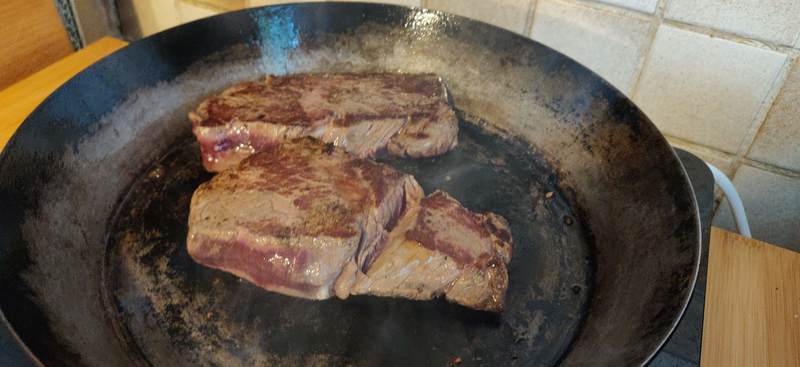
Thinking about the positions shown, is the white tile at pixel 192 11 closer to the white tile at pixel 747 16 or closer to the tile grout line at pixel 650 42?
the tile grout line at pixel 650 42

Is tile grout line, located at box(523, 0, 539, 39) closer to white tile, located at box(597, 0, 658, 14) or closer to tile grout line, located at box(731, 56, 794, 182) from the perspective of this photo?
white tile, located at box(597, 0, 658, 14)

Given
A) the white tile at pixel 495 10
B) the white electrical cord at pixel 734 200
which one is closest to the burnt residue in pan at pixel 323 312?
the white electrical cord at pixel 734 200

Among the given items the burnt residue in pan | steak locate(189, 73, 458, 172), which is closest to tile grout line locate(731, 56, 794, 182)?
the burnt residue in pan

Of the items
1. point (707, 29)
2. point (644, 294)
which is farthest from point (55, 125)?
point (707, 29)

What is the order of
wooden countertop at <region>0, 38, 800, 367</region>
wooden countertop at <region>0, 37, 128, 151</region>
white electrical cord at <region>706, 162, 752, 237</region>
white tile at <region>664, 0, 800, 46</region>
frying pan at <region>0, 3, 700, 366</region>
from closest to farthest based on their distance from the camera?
frying pan at <region>0, 3, 700, 366</region>
wooden countertop at <region>0, 38, 800, 367</region>
white tile at <region>664, 0, 800, 46</region>
white electrical cord at <region>706, 162, 752, 237</region>
wooden countertop at <region>0, 37, 128, 151</region>

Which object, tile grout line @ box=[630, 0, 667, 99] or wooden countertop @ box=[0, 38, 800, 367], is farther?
tile grout line @ box=[630, 0, 667, 99]

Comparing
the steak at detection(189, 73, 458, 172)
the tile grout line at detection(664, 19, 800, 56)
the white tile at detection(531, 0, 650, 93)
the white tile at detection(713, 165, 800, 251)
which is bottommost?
the white tile at detection(713, 165, 800, 251)

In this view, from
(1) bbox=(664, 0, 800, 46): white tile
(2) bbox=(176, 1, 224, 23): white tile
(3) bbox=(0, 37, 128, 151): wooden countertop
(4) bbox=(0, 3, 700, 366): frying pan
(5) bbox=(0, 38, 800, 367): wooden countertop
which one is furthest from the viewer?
(2) bbox=(176, 1, 224, 23): white tile

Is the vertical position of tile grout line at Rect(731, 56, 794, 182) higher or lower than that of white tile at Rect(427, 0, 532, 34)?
lower
